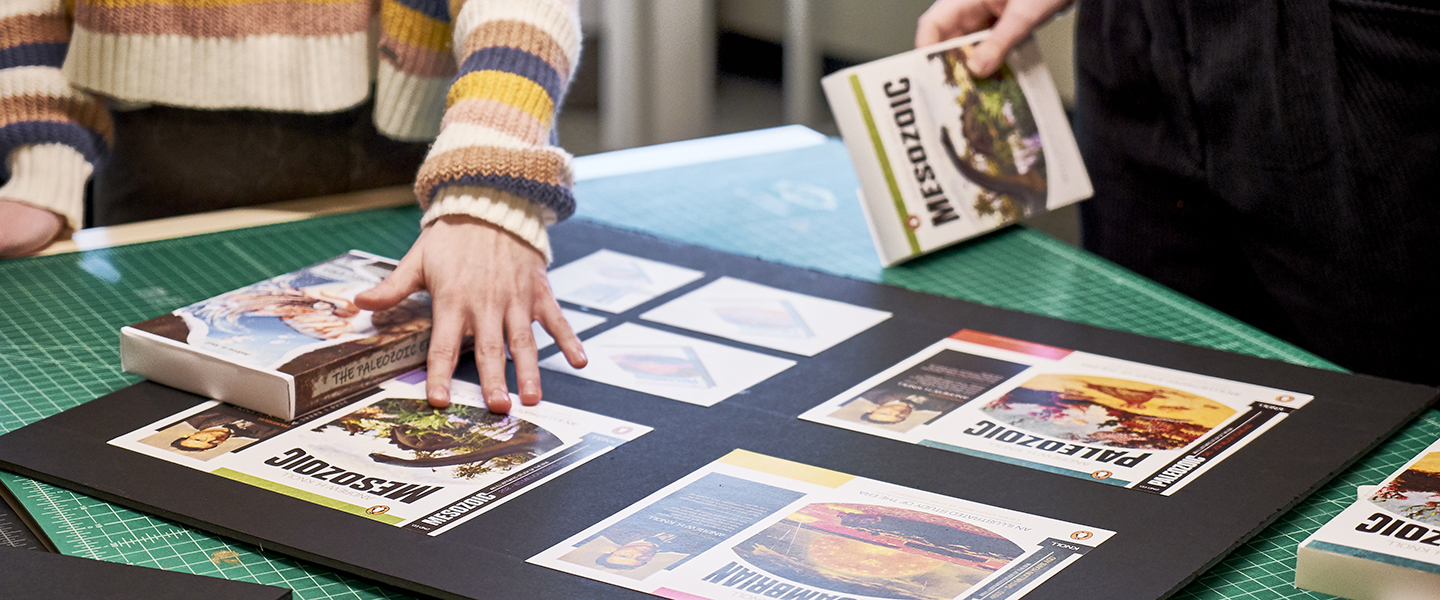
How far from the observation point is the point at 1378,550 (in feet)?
2.07

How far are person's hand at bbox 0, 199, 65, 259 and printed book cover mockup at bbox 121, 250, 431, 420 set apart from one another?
11.6 inches

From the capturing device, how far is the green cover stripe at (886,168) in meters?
1.14

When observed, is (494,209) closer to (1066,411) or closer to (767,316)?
(767,316)

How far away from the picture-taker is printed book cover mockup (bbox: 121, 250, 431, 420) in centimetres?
82

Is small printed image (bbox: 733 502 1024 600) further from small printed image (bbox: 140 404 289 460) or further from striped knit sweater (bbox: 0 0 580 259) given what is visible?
striped knit sweater (bbox: 0 0 580 259)

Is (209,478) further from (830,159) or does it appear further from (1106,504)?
(830,159)

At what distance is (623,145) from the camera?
3379 mm

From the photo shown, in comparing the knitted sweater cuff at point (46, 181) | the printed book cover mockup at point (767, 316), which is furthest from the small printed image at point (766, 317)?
the knitted sweater cuff at point (46, 181)

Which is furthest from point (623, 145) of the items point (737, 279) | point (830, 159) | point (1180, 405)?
point (1180, 405)

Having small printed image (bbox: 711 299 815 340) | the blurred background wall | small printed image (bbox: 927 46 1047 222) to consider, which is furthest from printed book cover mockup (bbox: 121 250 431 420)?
the blurred background wall

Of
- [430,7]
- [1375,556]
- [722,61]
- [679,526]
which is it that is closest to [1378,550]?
[1375,556]

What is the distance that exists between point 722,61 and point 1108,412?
12.6ft

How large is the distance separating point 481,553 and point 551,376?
263 mm

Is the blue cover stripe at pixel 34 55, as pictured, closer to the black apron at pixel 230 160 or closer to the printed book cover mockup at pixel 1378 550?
the black apron at pixel 230 160
